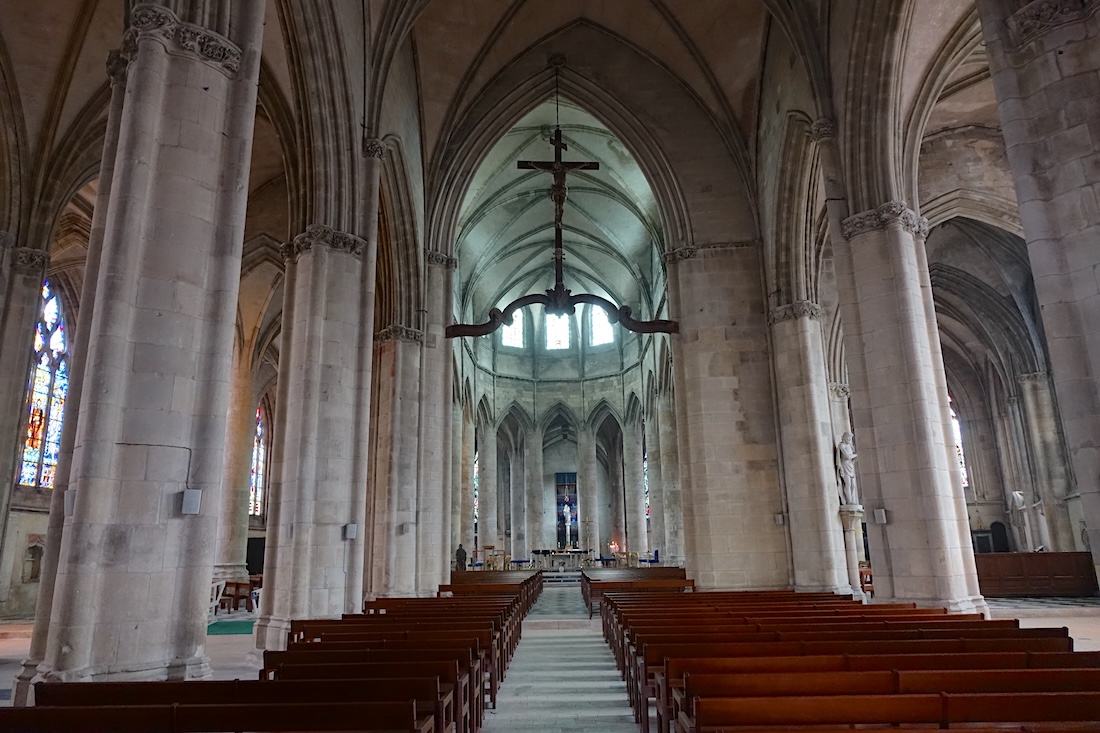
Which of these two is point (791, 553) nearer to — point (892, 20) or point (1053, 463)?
point (892, 20)

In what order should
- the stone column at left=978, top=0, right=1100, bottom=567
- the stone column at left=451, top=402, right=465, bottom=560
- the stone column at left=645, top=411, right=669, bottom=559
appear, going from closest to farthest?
the stone column at left=978, top=0, right=1100, bottom=567 → the stone column at left=451, top=402, right=465, bottom=560 → the stone column at left=645, top=411, right=669, bottom=559

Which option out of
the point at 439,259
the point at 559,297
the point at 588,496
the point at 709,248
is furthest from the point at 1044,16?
the point at 588,496

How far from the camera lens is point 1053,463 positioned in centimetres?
2359

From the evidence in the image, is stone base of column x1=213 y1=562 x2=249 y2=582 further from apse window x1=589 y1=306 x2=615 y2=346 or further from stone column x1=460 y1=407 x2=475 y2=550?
apse window x1=589 y1=306 x2=615 y2=346

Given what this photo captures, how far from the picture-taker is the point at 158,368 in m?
6.00

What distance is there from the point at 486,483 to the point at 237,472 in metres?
13.7

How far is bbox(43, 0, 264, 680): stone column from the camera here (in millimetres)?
5457

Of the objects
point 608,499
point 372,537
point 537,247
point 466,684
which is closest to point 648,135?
point 372,537

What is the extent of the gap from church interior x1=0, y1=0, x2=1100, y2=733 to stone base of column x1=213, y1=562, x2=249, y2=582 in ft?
0.42

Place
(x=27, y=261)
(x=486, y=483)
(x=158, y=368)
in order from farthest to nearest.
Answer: (x=486, y=483), (x=27, y=261), (x=158, y=368)

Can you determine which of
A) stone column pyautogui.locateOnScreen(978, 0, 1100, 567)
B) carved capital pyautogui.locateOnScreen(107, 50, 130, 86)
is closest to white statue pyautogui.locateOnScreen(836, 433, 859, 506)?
stone column pyautogui.locateOnScreen(978, 0, 1100, 567)

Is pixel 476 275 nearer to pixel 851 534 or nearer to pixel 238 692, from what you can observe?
pixel 851 534

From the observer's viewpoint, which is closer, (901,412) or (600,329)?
(901,412)

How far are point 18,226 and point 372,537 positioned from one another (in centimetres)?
929
